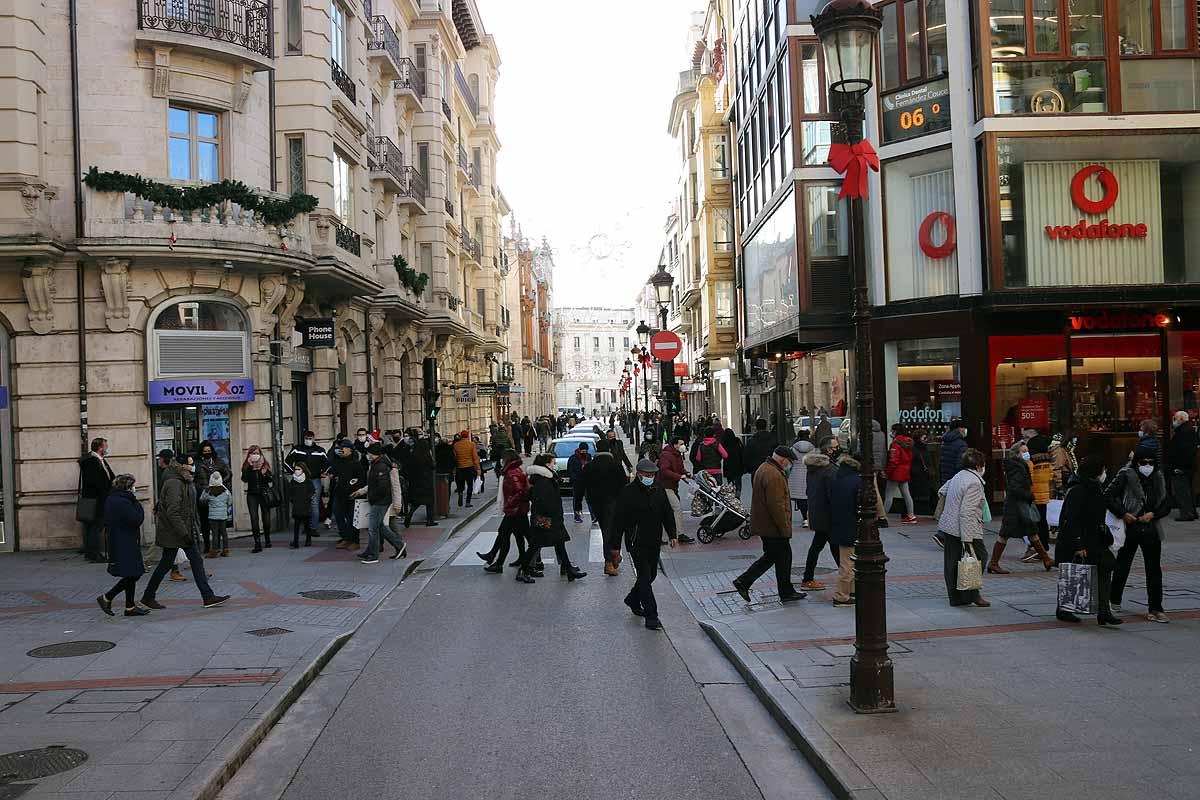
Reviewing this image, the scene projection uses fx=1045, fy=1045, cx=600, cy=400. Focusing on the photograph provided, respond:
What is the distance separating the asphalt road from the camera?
634 centimetres

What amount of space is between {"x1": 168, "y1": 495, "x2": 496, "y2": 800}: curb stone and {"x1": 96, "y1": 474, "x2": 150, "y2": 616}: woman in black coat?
2.61 metres

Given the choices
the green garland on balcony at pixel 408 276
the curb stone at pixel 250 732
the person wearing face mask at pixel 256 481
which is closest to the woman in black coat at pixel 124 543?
the curb stone at pixel 250 732

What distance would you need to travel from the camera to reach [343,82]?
2486 cm

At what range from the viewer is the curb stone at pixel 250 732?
615 cm

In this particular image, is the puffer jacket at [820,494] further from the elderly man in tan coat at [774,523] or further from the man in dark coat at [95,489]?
the man in dark coat at [95,489]

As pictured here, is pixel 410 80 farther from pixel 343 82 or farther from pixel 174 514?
pixel 174 514

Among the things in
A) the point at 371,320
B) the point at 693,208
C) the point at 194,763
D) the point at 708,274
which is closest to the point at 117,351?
the point at 371,320

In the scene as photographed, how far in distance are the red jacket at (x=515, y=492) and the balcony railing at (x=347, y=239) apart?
407 inches

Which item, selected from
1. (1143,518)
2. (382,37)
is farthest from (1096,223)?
(382,37)

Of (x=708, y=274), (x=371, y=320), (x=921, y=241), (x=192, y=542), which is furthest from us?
(x=708, y=274)

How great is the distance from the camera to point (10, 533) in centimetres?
1783

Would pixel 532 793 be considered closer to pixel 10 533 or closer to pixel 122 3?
pixel 10 533

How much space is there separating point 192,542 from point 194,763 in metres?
6.09

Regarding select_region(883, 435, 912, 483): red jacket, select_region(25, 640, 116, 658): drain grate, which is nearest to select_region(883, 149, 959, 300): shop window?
select_region(883, 435, 912, 483): red jacket
